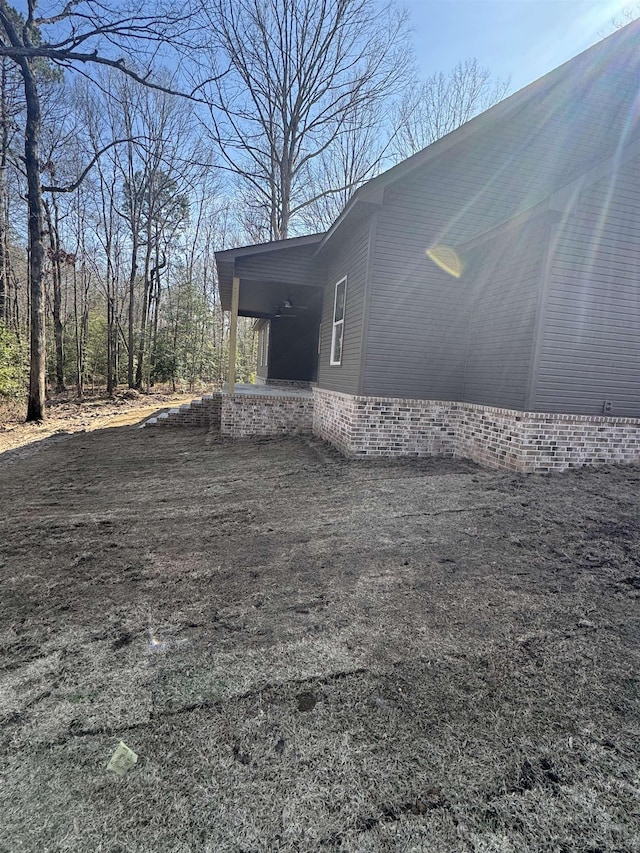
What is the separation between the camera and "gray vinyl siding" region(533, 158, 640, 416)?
508cm

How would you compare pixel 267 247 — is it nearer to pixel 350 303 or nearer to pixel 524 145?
pixel 350 303

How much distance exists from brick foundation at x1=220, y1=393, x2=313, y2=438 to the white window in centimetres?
133

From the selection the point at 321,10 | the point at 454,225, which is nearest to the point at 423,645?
the point at 454,225

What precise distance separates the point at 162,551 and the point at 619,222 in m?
6.81

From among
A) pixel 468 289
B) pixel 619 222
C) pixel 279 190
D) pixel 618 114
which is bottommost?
pixel 468 289

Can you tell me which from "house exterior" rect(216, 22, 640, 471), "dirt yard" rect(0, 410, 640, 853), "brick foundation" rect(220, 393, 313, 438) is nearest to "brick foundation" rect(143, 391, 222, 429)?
"brick foundation" rect(220, 393, 313, 438)

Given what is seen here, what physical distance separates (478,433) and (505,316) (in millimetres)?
1782

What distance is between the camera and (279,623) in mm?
2320

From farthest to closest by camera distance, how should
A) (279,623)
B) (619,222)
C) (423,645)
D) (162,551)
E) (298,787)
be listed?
(619,222) → (162,551) → (279,623) → (423,645) → (298,787)

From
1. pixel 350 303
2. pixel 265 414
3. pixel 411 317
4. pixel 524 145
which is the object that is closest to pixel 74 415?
pixel 265 414

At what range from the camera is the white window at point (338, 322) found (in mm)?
7412

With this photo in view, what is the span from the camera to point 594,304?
5215 mm

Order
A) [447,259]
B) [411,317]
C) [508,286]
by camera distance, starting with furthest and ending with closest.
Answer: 1. [447,259]
2. [411,317]
3. [508,286]

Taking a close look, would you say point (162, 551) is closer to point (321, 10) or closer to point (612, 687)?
point (612, 687)
